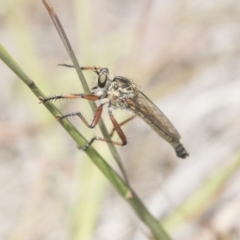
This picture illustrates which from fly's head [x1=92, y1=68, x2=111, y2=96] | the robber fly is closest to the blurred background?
the robber fly

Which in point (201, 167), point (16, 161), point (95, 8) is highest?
point (95, 8)

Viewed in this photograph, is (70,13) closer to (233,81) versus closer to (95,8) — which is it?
(95,8)

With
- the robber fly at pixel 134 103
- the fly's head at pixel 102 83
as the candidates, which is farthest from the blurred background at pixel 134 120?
the fly's head at pixel 102 83

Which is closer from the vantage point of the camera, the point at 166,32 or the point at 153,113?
the point at 153,113

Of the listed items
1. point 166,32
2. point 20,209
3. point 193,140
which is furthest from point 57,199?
point 166,32

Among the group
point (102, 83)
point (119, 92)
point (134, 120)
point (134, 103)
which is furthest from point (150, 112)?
point (134, 120)

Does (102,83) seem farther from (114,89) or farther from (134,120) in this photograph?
(134,120)

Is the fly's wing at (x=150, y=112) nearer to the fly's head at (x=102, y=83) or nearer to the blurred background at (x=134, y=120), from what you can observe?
the fly's head at (x=102, y=83)
